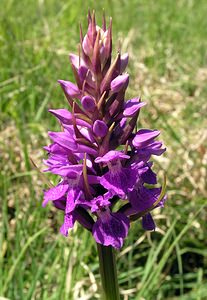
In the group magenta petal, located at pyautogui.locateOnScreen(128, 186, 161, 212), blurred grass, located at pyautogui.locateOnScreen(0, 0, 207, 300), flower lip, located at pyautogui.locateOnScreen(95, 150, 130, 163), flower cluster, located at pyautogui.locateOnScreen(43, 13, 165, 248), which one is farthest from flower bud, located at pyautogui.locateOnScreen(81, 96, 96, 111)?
blurred grass, located at pyautogui.locateOnScreen(0, 0, 207, 300)

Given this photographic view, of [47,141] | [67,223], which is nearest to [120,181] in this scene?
[67,223]

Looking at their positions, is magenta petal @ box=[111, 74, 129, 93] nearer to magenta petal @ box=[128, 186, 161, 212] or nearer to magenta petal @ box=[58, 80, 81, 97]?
magenta petal @ box=[58, 80, 81, 97]

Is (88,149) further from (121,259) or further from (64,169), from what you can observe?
(121,259)

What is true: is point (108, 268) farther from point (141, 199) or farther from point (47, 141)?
point (47, 141)

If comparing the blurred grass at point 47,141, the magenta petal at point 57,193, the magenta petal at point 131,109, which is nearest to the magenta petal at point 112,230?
the magenta petal at point 57,193

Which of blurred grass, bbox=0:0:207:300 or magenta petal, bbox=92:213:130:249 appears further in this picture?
blurred grass, bbox=0:0:207:300

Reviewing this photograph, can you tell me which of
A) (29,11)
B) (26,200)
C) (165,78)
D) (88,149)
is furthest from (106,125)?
(29,11)

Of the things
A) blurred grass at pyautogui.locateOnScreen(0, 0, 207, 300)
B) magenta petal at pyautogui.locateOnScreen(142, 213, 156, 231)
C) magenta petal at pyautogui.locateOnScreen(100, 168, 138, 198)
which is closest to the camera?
magenta petal at pyautogui.locateOnScreen(100, 168, 138, 198)

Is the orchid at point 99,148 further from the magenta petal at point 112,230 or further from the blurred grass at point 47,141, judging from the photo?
the blurred grass at point 47,141
